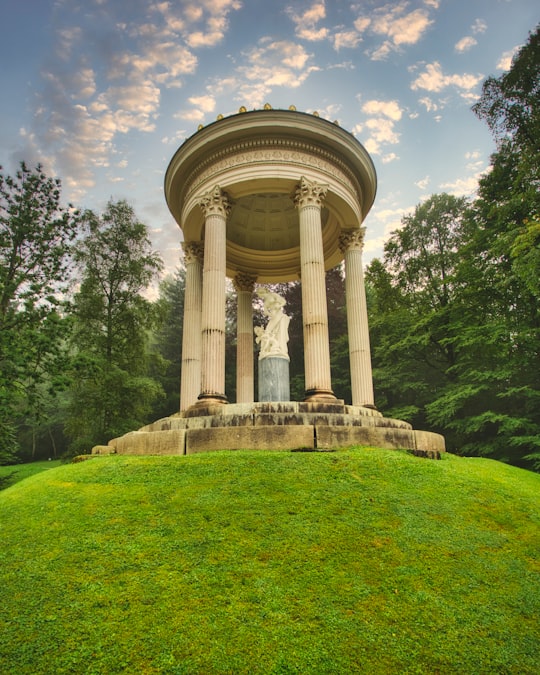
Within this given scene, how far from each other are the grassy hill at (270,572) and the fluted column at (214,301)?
5.94 metres

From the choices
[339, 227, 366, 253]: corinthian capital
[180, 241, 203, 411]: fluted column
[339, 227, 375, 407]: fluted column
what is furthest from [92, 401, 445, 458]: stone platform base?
[339, 227, 366, 253]: corinthian capital

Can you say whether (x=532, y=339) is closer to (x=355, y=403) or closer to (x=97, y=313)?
(x=355, y=403)

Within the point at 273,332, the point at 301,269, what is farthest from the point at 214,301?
the point at 301,269

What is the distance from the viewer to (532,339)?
18906 mm

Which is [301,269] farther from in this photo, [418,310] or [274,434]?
[418,310]

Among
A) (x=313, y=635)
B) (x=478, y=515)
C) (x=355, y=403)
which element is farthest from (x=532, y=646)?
(x=355, y=403)

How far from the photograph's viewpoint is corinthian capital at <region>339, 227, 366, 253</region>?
1797 cm

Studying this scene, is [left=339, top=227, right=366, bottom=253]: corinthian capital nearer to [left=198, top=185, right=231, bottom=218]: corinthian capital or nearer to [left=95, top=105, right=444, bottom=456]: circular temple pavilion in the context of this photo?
[left=95, top=105, right=444, bottom=456]: circular temple pavilion

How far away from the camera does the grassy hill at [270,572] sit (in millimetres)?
4000

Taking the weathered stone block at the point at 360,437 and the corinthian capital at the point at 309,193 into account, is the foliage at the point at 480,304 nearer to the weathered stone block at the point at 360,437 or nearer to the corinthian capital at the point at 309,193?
the corinthian capital at the point at 309,193

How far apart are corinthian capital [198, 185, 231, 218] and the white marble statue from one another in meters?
3.38

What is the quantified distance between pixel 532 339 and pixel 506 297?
9.20ft

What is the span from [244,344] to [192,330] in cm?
323

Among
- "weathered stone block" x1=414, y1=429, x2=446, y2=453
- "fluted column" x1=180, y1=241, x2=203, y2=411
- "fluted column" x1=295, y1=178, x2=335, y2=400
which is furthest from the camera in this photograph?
"fluted column" x1=180, y1=241, x2=203, y2=411
